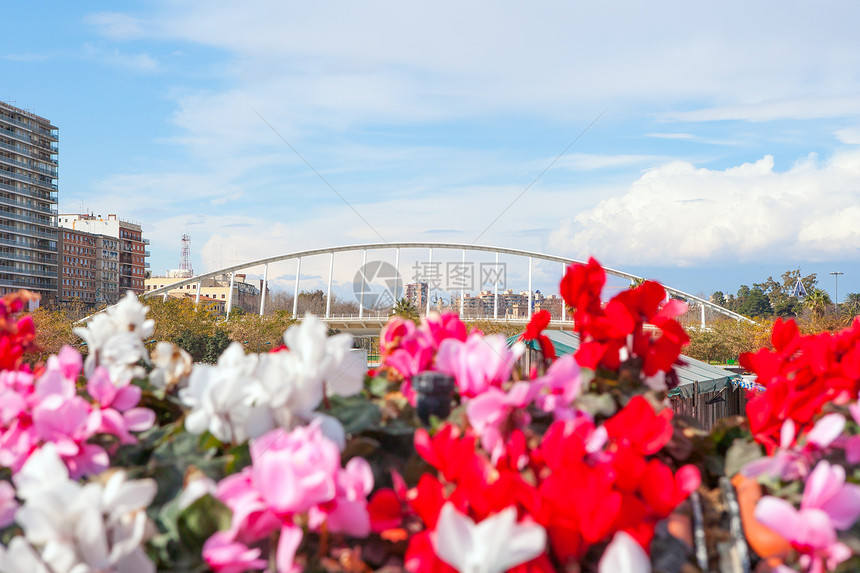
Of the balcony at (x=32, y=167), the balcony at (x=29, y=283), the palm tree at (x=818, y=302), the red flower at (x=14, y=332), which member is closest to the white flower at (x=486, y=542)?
the red flower at (x=14, y=332)

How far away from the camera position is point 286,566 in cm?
116

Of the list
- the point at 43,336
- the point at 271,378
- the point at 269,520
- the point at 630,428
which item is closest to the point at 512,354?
the point at 630,428

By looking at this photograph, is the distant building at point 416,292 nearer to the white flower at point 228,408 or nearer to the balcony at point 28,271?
the white flower at point 228,408

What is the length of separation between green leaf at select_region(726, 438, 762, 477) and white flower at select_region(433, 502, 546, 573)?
622 millimetres

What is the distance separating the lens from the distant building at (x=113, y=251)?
113750 millimetres

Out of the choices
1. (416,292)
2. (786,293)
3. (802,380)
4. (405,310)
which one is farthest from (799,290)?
(802,380)

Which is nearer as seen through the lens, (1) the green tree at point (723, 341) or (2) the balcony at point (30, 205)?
(1) the green tree at point (723, 341)

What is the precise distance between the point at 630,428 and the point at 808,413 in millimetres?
527

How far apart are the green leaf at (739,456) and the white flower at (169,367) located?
4.65 ft

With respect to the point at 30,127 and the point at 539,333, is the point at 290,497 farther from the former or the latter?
the point at 30,127

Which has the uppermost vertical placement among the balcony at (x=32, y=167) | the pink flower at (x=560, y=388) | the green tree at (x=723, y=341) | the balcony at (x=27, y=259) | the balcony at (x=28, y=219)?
the balcony at (x=32, y=167)

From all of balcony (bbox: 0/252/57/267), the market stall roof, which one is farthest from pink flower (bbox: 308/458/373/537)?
balcony (bbox: 0/252/57/267)

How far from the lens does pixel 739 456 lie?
1494 millimetres

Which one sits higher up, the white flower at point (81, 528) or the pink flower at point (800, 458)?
the pink flower at point (800, 458)
